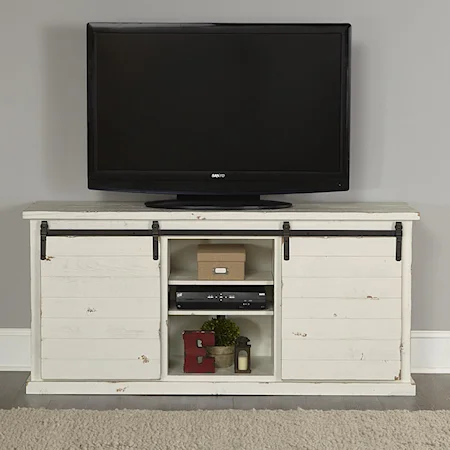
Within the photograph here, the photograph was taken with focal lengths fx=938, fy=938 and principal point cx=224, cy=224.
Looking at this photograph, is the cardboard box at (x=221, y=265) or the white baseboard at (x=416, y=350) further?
the white baseboard at (x=416, y=350)

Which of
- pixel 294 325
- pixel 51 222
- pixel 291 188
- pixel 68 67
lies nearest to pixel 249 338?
pixel 294 325

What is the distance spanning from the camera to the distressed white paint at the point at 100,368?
3.87 meters

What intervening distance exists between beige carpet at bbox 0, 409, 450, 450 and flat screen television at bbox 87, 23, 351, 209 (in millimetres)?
918

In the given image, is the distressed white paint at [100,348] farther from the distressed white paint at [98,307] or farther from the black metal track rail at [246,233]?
the black metal track rail at [246,233]

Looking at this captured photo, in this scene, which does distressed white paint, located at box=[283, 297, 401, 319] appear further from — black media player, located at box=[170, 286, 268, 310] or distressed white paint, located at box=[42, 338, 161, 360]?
distressed white paint, located at box=[42, 338, 161, 360]

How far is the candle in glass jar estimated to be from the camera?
3947 mm

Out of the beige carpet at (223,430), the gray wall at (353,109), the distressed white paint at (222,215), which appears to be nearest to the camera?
the beige carpet at (223,430)

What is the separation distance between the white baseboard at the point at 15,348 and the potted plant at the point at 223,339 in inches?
32.9

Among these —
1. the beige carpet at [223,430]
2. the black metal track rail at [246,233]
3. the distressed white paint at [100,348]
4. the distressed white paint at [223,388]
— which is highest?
the black metal track rail at [246,233]

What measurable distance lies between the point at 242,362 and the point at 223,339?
0.17 meters

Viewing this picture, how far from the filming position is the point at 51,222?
3.84 m

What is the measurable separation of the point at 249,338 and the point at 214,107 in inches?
41.9

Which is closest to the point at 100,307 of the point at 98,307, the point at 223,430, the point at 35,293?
the point at 98,307

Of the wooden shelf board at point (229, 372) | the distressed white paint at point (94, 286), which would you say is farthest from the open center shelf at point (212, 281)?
the wooden shelf board at point (229, 372)
